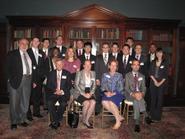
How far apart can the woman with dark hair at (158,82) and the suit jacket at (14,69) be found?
268 cm

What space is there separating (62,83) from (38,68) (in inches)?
26.3

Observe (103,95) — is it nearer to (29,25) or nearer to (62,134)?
(62,134)

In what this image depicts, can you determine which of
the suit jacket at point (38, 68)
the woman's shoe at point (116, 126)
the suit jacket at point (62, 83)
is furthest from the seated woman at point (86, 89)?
the suit jacket at point (38, 68)

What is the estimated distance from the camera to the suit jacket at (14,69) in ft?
14.8

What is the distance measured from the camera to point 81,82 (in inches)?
197

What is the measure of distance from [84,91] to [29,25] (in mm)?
2967

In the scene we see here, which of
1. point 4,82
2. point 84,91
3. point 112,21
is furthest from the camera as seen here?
point 4,82

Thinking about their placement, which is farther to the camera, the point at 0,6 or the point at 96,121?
the point at 0,6

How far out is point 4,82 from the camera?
7.34m

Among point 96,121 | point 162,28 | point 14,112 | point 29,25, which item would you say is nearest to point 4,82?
point 29,25

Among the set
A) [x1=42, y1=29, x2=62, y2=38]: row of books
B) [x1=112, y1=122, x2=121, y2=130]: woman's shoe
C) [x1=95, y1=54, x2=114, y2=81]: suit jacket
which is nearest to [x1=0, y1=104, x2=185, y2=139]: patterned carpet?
[x1=112, y1=122, x2=121, y2=130]: woman's shoe

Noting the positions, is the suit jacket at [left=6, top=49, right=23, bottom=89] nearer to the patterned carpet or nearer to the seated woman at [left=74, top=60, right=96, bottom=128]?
Result: the patterned carpet

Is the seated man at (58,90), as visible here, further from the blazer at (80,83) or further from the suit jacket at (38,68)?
the suit jacket at (38,68)

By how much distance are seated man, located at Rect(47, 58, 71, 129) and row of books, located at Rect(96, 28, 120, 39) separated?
2.43 metres
